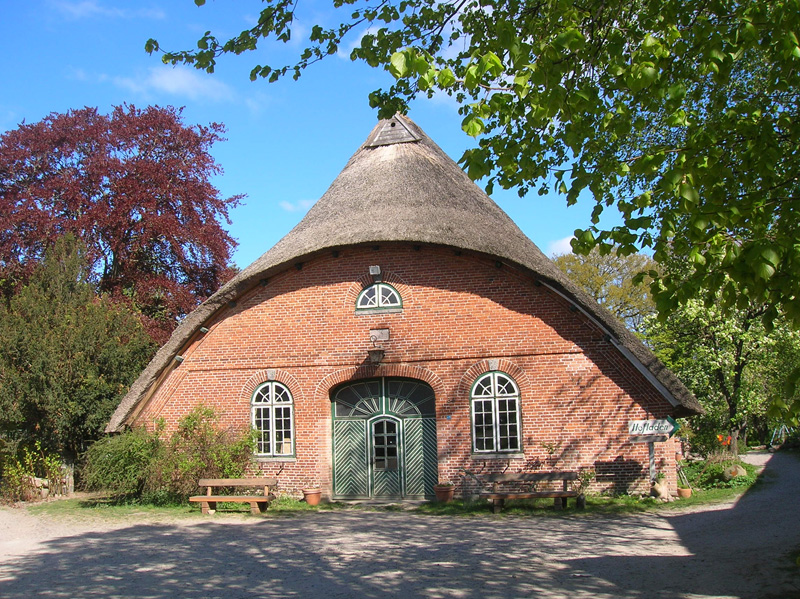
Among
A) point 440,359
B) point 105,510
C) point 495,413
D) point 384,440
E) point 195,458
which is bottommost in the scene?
point 105,510

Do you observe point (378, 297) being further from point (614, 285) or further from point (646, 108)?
point (614, 285)

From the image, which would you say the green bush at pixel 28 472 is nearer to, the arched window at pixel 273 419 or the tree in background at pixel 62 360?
the tree in background at pixel 62 360

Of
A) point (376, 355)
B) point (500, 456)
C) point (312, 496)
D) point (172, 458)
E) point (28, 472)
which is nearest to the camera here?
point (500, 456)

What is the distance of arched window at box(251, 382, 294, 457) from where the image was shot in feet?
53.3

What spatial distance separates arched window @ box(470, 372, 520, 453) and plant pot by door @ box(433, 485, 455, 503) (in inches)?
36.7

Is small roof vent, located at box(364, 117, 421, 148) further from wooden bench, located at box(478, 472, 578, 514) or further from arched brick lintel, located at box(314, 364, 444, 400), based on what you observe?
wooden bench, located at box(478, 472, 578, 514)

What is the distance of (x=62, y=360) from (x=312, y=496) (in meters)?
6.60

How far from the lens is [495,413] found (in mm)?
15359

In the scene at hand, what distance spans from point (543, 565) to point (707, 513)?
18.2 ft

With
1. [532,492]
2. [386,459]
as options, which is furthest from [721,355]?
[386,459]

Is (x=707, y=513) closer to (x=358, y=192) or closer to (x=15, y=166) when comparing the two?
(x=358, y=192)

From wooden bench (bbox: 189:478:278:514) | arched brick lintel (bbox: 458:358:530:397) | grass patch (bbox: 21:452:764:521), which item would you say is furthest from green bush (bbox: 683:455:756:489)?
wooden bench (bbox: 189:478:278:514)

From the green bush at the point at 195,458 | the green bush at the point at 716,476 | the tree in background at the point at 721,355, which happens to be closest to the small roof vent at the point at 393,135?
the green bush at the point at 195,458

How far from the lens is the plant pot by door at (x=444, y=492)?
15203 mm
